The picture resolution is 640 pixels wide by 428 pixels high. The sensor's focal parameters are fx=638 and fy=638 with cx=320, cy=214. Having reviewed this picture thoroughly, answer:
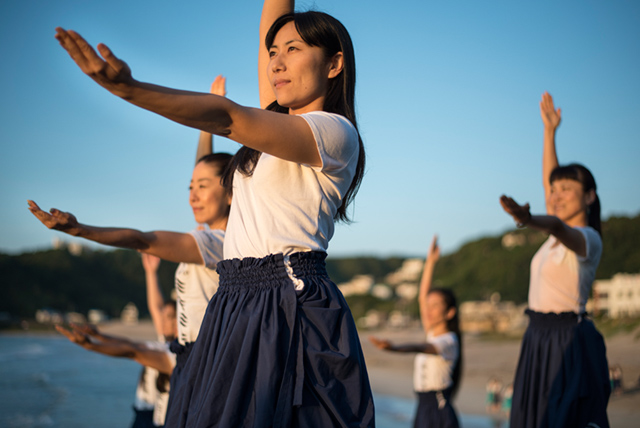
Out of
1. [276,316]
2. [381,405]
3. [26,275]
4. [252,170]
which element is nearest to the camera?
[276,316]

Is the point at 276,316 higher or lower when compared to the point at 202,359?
higher

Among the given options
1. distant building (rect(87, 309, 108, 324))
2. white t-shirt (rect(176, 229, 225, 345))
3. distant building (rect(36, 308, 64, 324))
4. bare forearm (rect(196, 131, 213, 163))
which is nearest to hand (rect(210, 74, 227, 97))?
bare forearm (rect(196, 131, 213, 163))

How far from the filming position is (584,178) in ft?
14.6

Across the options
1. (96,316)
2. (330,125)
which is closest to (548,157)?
(330,125)

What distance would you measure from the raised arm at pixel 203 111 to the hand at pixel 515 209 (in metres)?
1.63

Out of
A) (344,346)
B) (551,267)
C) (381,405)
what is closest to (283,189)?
(344,346)

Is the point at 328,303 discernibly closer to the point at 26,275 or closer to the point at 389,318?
the point at 389,318

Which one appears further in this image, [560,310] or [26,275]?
[26,275]

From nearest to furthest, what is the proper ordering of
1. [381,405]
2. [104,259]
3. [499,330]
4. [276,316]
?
1. [276,316]
2. [381,405]
3. [499,330]
4. [104,259]

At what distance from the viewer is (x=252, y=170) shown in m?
2.23

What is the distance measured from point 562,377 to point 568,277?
2.14ft

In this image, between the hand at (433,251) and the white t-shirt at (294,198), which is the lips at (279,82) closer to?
Answer: the white t-shirt at (294,198)

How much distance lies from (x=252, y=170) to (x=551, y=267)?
280cm

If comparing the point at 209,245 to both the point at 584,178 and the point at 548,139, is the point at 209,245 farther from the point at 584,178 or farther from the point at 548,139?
the point at 548,139
